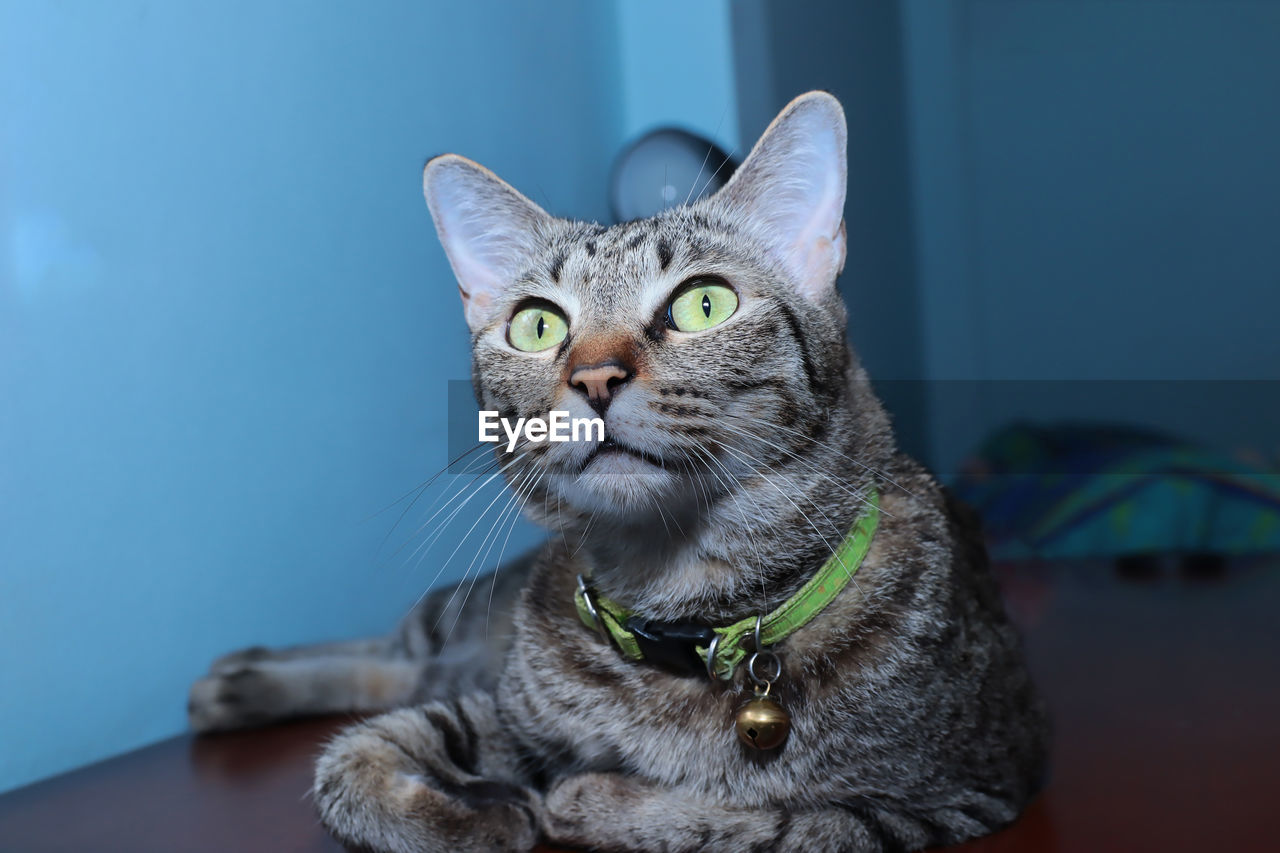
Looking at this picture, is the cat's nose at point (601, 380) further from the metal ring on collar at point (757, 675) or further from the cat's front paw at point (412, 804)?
the cat's front paw at point (412, 804)

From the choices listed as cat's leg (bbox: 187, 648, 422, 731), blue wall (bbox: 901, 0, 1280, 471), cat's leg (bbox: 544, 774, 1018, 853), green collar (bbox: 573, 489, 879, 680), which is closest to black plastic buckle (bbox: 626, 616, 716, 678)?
green collar (bbox: 573, 489, 879, 680)

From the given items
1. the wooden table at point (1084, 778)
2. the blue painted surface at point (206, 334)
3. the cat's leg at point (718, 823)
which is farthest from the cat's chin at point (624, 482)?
the blue painted surface at point (206, 334)

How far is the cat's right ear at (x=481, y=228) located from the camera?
1.13m

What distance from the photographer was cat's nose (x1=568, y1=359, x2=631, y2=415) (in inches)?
32.8

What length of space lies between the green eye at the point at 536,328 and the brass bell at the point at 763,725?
1.43ft

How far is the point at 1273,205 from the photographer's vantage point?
277cm

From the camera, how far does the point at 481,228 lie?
3.84 ft

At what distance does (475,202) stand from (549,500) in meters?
0.41

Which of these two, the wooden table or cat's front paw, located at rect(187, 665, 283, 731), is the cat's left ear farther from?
cat's front paw, located at rect(187, 665, 283, 731)

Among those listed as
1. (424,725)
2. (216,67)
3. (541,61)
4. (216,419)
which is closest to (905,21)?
(541,61)

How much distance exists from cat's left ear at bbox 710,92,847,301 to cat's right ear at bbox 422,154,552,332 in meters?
0.26

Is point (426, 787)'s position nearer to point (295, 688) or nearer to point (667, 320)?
point (667, 320)

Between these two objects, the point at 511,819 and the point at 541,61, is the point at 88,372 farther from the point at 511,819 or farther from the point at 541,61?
the point at 541,61

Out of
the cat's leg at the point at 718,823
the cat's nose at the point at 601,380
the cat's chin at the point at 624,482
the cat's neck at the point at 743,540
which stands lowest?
the cat's leg at the point at 718,823
